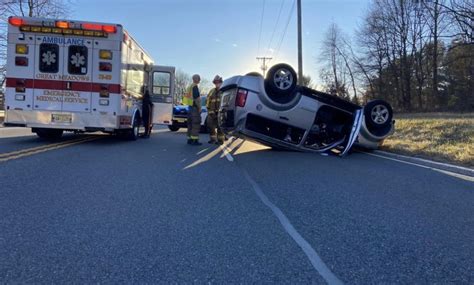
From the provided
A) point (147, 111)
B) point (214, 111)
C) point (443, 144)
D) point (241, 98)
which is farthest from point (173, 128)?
point (443, 144)

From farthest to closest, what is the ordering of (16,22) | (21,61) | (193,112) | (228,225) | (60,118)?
(193,112), (60,118), (21,61), (16,22), (228,225)

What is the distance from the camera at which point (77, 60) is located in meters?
10.6

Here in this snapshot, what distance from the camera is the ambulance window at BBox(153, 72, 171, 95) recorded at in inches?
609

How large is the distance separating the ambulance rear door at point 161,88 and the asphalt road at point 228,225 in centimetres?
799

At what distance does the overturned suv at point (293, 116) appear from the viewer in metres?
10.1

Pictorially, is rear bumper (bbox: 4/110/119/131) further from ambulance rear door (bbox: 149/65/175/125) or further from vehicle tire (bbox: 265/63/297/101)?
ambulance rear door (bbox: 149/65/175/125)

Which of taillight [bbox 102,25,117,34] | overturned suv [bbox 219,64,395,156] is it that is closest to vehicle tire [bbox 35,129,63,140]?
taillight [bbox 102,25,117,34]

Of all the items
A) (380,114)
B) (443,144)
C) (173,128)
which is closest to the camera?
(380,114)

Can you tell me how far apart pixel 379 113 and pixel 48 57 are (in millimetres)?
8291

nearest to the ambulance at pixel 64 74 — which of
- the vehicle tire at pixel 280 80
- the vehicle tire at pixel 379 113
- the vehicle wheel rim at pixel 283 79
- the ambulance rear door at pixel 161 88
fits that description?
the vehicle tire at pixel 280 80

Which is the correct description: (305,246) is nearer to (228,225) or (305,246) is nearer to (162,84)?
(228,225)

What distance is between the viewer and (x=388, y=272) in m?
3.14

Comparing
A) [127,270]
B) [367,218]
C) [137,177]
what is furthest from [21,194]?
[367,218]

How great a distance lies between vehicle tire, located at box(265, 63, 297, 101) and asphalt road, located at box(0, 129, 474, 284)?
283 cm
